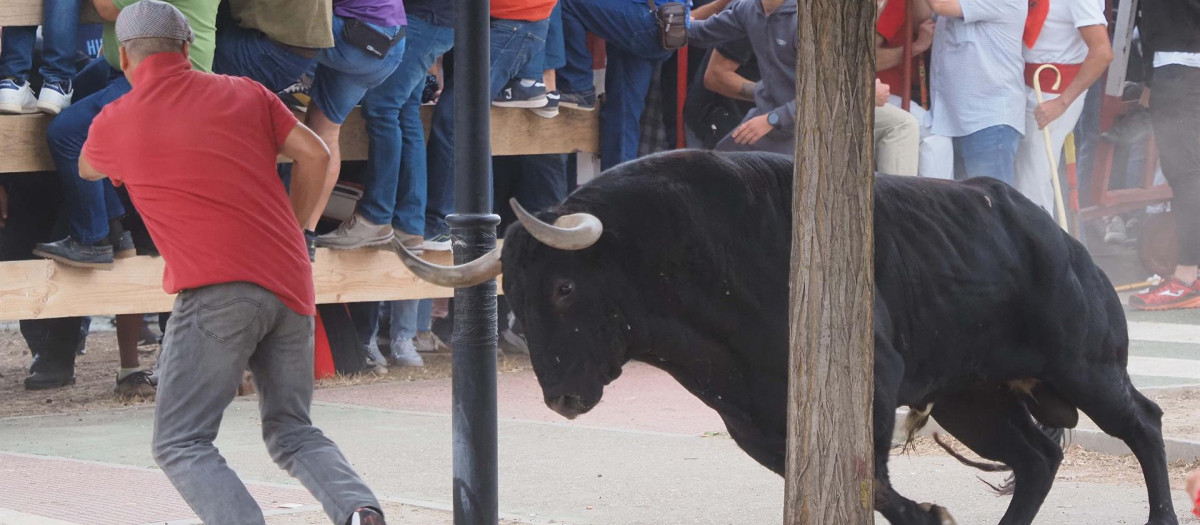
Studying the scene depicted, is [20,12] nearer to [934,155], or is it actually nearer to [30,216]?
[30,216]

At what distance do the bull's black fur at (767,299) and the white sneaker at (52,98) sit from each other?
13.5 ft

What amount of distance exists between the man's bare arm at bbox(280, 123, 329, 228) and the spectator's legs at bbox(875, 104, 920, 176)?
5.60m

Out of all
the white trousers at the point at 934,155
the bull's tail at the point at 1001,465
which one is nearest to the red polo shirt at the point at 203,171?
the bull's tail at the point at 1001,465

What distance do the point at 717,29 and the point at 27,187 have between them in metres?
4.57

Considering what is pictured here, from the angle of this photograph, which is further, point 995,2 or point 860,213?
point 995,2

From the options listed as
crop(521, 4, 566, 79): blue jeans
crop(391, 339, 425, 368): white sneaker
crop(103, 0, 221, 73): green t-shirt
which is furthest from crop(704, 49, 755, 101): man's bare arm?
crop(103, 0, 221, 73): green t-shirt

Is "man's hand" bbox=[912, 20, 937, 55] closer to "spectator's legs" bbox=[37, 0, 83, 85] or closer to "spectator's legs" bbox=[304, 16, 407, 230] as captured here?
"spectator's legs" bbox=[304, 16, 407, 230]

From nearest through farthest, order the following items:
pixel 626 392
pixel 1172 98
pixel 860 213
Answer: pixel 860 213 → pixel 626 392 → pixel 1172 98

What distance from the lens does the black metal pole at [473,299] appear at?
5.18 m

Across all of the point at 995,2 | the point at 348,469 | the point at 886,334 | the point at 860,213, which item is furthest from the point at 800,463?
the point at 995,2

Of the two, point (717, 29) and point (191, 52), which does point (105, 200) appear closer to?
point (191, 52)

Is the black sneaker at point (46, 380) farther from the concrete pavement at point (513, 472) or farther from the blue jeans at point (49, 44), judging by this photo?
the blue jeans at point (49, 44)

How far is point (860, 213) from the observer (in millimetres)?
4238

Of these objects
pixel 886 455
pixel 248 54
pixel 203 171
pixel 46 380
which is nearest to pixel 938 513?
pixel 886 455
